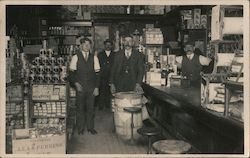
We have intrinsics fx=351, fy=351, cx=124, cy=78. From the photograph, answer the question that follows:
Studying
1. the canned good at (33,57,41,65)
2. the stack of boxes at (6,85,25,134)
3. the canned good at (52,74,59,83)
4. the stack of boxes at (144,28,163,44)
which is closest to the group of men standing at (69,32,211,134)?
the canned good at (52,74,59,83)

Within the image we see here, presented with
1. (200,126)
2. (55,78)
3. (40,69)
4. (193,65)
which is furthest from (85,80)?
(200,126)

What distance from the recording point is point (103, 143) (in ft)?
6.82

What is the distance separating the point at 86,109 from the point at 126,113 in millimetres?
400

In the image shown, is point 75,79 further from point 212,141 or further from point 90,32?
point 90,32

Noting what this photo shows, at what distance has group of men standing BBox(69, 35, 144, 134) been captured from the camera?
2357 millimetres

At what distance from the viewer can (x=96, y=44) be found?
12.5ft

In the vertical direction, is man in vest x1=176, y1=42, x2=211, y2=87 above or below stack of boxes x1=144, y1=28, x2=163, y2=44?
below

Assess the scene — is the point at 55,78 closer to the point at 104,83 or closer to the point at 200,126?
the point at 104,83

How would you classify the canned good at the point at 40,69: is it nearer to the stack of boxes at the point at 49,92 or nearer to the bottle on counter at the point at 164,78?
the stack of boxes at the point at 49,92

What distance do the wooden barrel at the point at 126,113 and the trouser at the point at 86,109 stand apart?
25cm

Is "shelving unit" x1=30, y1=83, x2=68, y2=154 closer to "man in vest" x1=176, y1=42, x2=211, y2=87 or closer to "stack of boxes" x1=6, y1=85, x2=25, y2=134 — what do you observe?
"stack of boxes" x1=6, y1=85, x2=25, y2=134

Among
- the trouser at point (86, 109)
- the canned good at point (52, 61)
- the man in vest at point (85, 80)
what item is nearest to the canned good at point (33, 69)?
the canned good at point (52, 61)

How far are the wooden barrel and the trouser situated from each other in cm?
25

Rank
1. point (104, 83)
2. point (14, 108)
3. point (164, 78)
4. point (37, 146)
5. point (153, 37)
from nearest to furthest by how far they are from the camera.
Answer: point (37, 146)
point (14, 108)
point (164, 78)
point (104, 83)
point (153, 37)
